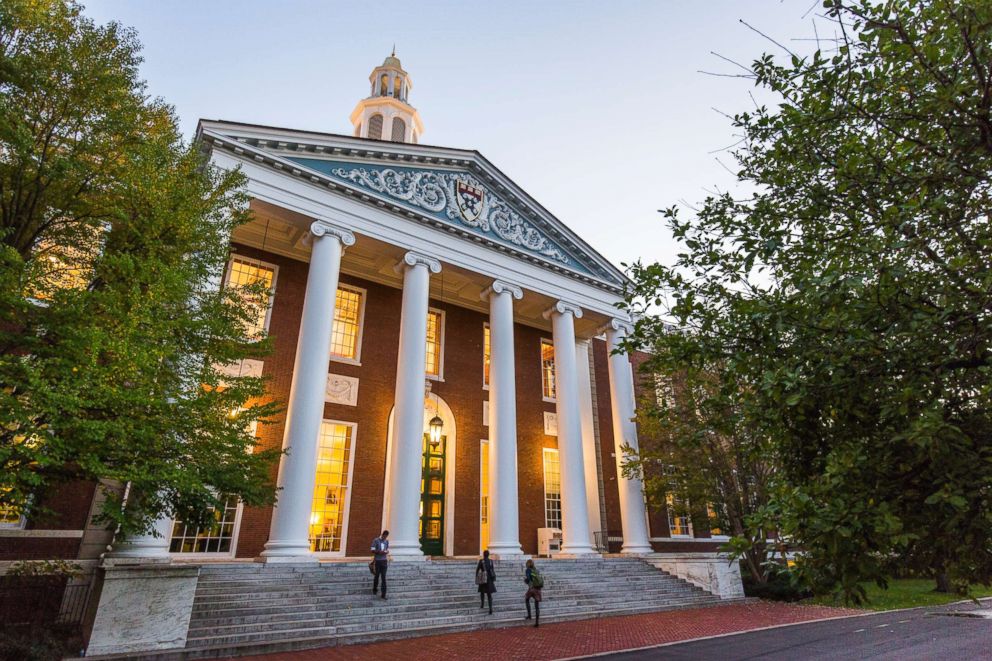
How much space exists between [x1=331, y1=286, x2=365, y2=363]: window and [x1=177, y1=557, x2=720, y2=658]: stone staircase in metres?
8.14

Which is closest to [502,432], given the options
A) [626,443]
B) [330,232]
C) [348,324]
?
[626,443]

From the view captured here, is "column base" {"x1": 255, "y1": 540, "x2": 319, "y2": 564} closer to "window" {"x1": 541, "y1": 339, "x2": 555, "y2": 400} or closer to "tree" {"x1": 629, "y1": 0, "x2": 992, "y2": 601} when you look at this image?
"tree" {"x1": 629, "y1": 0, "x2": 992, "y2": 601}

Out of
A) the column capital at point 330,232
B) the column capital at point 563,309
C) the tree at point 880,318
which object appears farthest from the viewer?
the column capital at point 563,309

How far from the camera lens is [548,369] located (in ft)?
82.1

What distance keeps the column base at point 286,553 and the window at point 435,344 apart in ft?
30.4

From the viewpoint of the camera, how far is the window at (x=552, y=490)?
72.9 ft

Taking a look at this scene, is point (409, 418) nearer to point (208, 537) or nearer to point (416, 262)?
point (416, 262)

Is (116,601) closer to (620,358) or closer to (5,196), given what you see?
(5,196)

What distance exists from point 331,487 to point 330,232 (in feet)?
26.9

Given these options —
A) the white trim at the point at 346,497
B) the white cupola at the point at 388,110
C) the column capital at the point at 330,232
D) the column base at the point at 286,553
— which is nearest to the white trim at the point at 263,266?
the column capital at the point at 330,232

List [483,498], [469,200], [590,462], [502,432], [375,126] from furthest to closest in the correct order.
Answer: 1. [375,126]
2. [590,462]
3. [483,498]
4. [469,200]
5. [502,432]

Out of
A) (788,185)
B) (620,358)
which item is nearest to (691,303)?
(788,185)

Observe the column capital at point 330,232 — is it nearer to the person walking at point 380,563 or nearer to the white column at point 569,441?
the white column at point 569,441

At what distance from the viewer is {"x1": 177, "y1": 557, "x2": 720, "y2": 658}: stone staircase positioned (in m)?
9.37
